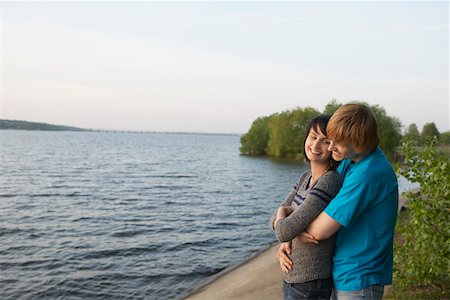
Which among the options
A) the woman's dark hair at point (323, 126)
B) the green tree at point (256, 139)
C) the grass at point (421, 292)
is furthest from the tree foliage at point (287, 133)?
the woman's dark hair at point (323, 126)

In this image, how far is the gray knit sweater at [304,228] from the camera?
8.72 ft

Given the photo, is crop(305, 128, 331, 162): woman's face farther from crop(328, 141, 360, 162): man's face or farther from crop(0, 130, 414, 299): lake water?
crop(0, 130, 414, 299): lake water

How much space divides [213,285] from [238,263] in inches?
87.7

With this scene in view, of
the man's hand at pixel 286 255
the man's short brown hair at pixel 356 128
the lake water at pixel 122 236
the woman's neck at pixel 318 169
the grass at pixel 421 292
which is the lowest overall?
the lake water at pixel 122 236

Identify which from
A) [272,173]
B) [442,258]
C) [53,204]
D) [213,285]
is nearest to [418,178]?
[442,258]

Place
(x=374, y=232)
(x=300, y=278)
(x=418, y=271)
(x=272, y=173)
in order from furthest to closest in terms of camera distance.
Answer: (x=272, y=173), (x=418, y=271), (x=300, y=278), (x=374, y=232)

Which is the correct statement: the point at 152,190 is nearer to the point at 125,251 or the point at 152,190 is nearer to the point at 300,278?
the point at 125,251

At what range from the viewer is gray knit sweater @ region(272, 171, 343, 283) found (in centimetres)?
266

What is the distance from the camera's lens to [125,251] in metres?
13.8

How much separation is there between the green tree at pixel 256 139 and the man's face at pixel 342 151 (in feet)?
231

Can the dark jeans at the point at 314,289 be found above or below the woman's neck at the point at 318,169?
below

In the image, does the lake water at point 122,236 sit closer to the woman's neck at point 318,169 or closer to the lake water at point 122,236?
the lake water at point 122,236

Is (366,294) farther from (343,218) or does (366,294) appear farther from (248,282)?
(248,282)

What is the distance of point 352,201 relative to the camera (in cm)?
244
